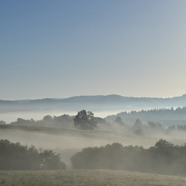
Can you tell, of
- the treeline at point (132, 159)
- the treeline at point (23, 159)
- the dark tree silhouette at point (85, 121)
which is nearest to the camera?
the treeline at point (23, 159)

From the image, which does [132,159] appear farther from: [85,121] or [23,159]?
[85,121]

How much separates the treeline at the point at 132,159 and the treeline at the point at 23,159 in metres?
4.83

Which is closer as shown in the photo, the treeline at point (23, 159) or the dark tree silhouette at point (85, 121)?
the treeline at point (23, 159)

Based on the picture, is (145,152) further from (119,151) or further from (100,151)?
(100,151)

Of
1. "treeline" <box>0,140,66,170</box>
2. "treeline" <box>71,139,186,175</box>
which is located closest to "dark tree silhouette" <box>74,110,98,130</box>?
"treeline" <box>71,139,186,175</box>

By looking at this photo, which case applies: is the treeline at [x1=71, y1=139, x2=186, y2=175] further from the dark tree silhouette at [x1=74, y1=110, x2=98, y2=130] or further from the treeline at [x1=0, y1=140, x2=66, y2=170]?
the dark tree silhouette at [x1=74, y1=110, x2=98, y2=130]

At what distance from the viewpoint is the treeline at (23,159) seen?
36.4 metres

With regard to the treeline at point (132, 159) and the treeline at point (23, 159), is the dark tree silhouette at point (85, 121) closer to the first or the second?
the treeline at point (132, 159)

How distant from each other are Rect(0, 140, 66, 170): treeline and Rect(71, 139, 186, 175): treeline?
15.8 ft

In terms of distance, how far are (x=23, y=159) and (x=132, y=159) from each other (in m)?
17.7

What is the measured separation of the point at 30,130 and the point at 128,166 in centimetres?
4755

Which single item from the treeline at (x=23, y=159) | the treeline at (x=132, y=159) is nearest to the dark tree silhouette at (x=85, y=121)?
the treeline at (x=132, y=159)

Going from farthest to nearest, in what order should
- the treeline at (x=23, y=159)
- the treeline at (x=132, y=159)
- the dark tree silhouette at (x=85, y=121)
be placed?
the dark tree silhouette at (x=85, y=121) → the treeline at (x=132, y=159) → the treeline at (x=23, y=159)

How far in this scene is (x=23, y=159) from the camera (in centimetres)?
3719
